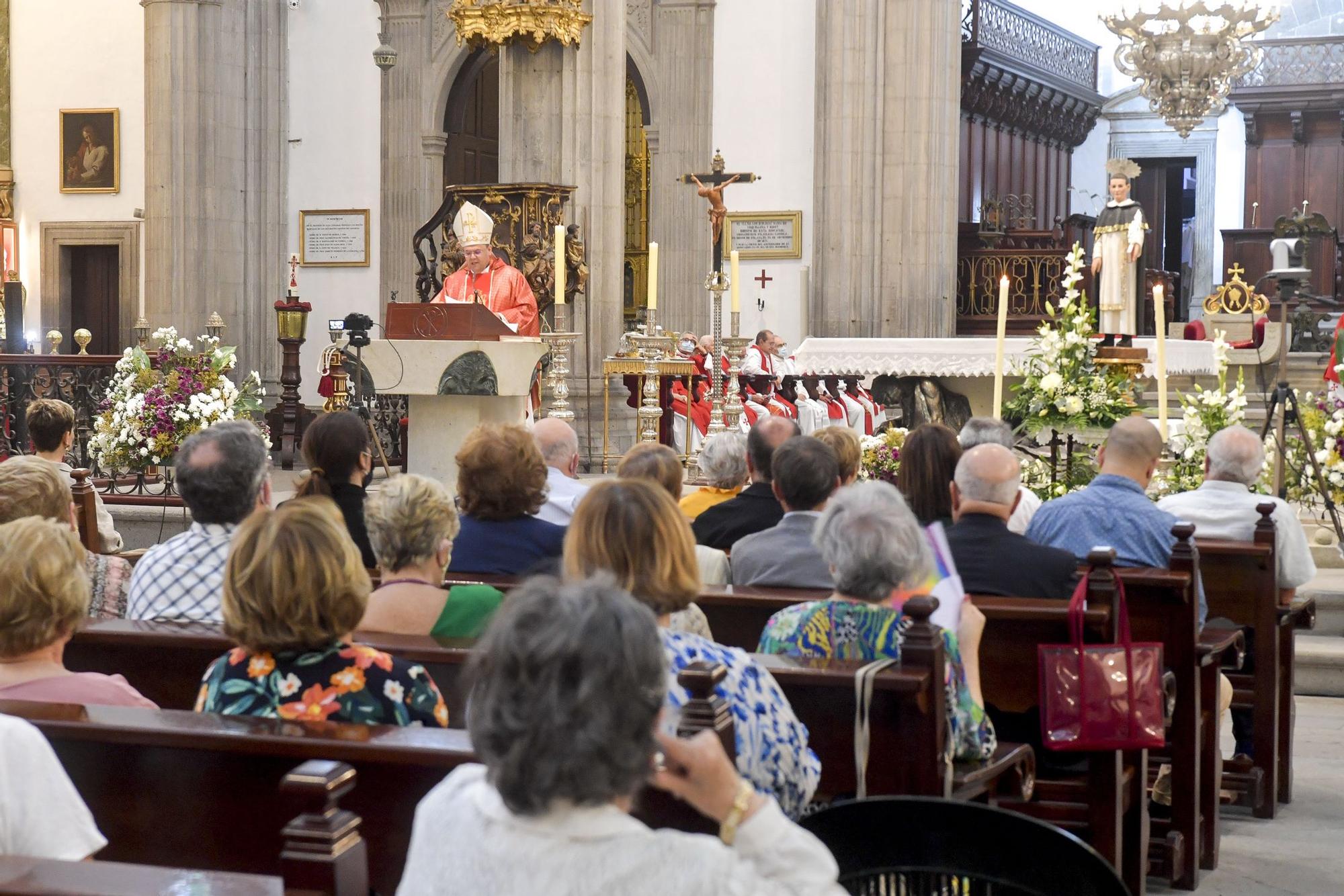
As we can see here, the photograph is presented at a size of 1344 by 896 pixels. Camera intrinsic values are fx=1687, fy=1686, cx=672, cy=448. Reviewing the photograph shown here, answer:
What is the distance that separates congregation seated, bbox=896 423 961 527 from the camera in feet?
15.2

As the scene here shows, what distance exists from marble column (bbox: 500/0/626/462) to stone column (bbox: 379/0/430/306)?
6.94m

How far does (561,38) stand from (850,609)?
8395 millimetres

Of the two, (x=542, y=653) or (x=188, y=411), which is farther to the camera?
(x=188, y=411)

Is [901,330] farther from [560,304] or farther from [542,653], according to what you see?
[542,653]

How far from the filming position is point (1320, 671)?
274 inches

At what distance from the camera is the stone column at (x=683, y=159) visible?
17312 millimetres

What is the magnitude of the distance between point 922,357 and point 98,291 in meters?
11.2

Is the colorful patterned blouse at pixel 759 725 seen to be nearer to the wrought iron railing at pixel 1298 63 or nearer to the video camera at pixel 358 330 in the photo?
the video camera at pixel 358 330

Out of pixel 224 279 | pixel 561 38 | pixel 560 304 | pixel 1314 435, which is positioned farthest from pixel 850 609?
pixel 224 279

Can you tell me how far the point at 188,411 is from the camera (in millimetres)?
8352

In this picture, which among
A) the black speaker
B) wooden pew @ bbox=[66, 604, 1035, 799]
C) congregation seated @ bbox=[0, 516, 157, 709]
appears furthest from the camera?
the black speaker

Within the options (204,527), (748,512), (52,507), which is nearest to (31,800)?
(204,527)

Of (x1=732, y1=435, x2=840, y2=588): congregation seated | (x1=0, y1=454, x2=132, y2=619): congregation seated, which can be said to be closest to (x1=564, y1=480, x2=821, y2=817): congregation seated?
(x1=732, y1=435, x2=840, y2=588): congregation seated

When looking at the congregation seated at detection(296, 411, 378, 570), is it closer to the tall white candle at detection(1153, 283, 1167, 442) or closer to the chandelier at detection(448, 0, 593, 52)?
the tall white candle at detection(1153, 283, 1167, 442)
